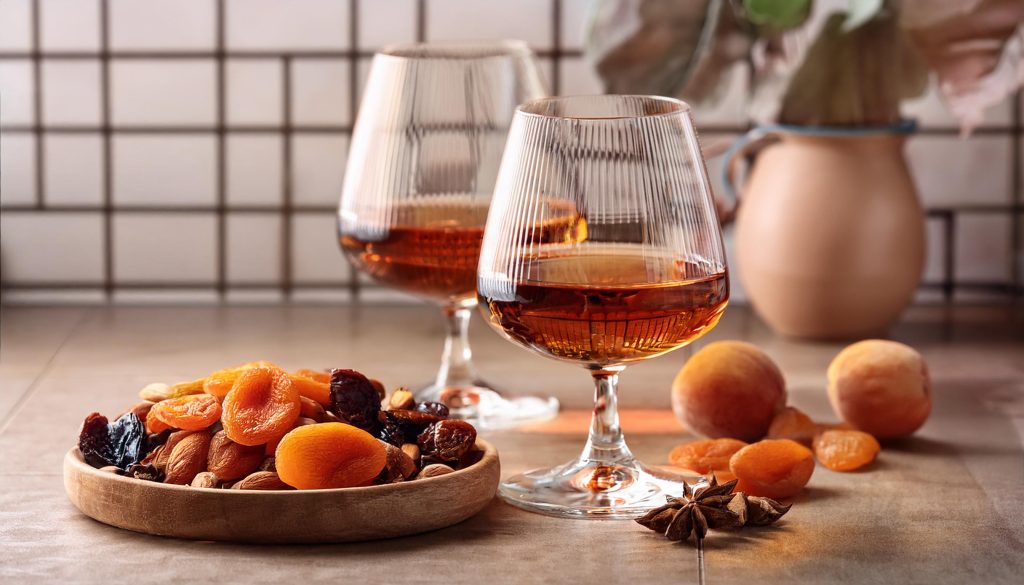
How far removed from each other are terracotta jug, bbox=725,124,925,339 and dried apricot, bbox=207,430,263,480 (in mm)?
743

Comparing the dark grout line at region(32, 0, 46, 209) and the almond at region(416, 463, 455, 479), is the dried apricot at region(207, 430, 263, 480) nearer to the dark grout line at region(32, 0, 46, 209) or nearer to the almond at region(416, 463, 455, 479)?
the almond at region(416, 463, 455, 479)

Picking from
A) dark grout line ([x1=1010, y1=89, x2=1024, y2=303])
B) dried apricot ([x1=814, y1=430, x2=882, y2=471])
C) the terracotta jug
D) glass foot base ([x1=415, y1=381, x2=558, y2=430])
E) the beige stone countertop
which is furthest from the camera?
dark grout line ([x1=1010, y1=89, x2=1024, y2=303])

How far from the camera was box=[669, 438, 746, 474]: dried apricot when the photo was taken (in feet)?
3.38

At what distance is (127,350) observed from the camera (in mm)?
1466

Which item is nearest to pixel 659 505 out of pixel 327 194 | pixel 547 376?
pixel 547 376

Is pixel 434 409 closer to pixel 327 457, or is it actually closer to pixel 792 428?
pixel 327 457

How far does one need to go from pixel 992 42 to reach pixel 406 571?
906 mm

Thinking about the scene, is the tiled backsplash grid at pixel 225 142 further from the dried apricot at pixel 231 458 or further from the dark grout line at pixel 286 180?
the dried apricot at pixel 231 458

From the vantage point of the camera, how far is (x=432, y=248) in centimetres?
113

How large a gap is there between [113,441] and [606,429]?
1.05ft

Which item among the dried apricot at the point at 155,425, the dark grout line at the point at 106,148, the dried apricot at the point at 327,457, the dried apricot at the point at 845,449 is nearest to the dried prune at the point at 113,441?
the dried apricot at the point at 155,425

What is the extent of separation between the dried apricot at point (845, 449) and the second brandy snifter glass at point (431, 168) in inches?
9.8

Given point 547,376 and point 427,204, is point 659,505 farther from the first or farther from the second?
point 547,376

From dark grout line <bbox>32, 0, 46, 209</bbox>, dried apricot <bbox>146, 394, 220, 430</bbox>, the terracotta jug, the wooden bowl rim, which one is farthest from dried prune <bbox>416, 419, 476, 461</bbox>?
dark grout line <bbox>32, 0, 46, 209</bbox>
